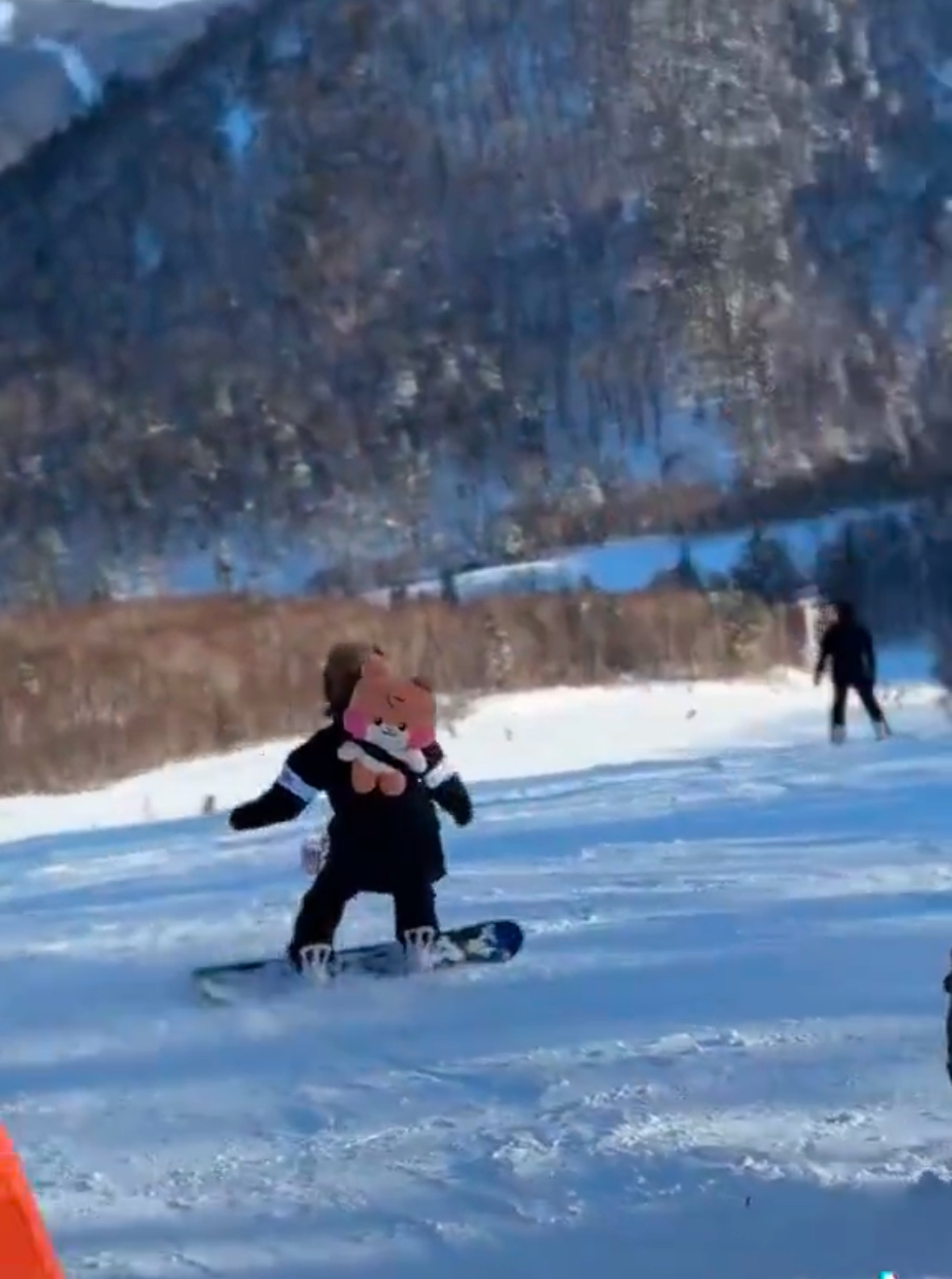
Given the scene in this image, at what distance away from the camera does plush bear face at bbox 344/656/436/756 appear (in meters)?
6.24

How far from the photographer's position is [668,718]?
20.7m

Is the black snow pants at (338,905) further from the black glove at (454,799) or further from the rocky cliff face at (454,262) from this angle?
the rocky cliff face at (454,262)

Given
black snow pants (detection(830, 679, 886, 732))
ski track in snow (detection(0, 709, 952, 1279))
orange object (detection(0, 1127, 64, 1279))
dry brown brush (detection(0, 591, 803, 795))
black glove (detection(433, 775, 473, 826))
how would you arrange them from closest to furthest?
orange object (detection(0, 1127, 64, 1279)), ski track in snow (detection(0, 709, 952, 1279)), black glove (detection(433, 775, 473, 826)), black snow pants (detection(830, 679, 886, 732)), dry brown brush (detection(0, 591, 803, 795))

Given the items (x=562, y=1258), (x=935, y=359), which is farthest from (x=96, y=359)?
(x=562, y=1258)

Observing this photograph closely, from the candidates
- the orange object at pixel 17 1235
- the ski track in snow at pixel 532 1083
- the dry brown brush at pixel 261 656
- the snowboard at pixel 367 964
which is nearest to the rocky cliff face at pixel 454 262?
the dry brown brush at pixel 261 656

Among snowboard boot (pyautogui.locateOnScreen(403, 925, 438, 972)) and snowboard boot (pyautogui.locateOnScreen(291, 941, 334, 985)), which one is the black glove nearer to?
snowboard boot (pyautogui.locateOnScreen(403, 925, 438, 972))

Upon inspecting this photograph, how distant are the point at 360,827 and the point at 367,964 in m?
0.47

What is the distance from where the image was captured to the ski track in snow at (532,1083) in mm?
3965

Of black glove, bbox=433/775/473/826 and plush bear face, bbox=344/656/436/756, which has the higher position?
plush bear face, bbox=344/656/436/756

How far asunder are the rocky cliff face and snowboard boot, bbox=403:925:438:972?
68.9 metres

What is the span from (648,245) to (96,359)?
2467 cm

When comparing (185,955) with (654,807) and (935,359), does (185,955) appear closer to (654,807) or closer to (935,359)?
(654,807)

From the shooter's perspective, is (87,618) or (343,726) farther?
(87,618)

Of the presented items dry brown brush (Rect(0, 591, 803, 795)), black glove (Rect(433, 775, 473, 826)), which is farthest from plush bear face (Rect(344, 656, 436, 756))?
dry brown brush (Rect(0, 591, 803, 795))
